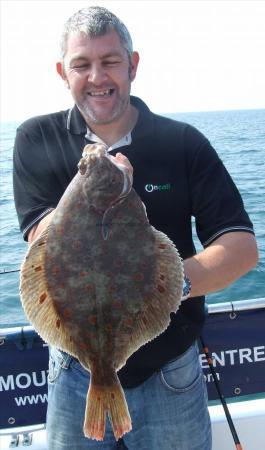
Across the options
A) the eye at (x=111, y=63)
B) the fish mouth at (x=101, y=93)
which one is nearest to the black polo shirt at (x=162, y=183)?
the fish mouth at (x=101, y=93)

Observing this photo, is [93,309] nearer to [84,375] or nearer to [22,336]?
[84,375]

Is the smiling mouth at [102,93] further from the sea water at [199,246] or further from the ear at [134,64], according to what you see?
the sea water at [199,246]

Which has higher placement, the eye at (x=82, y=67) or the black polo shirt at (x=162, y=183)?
the eye at (x=82, y=67)

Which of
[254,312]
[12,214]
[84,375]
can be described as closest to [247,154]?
[12,214]

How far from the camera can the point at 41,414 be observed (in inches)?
150

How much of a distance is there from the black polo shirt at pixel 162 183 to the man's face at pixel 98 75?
0.21 metres

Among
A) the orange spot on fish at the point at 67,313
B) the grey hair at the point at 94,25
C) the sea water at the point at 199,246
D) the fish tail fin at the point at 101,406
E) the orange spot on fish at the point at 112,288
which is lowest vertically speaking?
the sea water at the point at 199,246

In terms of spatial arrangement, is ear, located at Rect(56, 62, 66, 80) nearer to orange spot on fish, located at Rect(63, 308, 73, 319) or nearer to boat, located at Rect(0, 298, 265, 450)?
orange spot on fish, located at Rect(63, 308, 73, 319)

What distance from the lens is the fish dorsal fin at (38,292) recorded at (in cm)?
212

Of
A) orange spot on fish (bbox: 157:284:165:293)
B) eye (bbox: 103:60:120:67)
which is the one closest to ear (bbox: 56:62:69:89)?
eye (bbox: 103:60:120:67)

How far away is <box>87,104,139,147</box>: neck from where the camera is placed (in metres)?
2.78

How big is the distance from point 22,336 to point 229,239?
1.81 metres

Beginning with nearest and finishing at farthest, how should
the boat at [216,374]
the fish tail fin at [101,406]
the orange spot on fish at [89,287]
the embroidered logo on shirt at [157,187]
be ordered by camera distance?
1. the orange spot on fish at [89,287]
2. the fish tail fin at [101,406]
3. the embroidered logo on shirt at [157,187]
4. the boat at [216,374]

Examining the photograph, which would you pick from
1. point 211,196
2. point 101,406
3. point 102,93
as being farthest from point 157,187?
point 101,406
